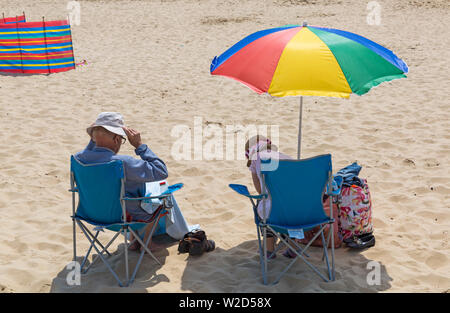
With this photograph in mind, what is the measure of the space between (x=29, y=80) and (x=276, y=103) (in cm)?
484

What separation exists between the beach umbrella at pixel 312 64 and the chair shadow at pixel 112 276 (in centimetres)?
152

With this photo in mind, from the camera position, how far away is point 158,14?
17062mm

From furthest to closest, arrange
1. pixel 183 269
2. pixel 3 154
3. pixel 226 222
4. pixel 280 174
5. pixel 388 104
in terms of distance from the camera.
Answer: pixel 388 104 < pixel 3 154 < pixel 226 222 < pixel 183 269 < pixel 280 174

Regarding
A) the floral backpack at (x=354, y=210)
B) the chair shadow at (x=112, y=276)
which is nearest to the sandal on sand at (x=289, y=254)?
the floral backpack at (x=354, y=210)

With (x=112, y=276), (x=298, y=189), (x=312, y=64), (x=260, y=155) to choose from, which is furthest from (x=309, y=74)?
(x=112, y=276)

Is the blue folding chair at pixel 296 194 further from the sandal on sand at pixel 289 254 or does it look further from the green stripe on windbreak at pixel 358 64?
the green stripe on windbreak at pixel 358 64

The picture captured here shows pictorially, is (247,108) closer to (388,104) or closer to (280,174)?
(388,104)

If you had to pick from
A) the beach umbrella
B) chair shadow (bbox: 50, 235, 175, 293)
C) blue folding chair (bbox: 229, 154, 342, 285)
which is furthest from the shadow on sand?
the beach umbrella

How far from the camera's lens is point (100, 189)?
345 cm

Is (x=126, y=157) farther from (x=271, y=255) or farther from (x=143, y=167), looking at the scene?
(x=271, y=255)

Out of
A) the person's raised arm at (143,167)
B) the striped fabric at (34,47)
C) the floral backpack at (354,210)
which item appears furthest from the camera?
the striped fabric at (34,47)

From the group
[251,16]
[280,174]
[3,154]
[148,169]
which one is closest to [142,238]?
[148,169]

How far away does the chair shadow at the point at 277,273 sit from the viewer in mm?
3496

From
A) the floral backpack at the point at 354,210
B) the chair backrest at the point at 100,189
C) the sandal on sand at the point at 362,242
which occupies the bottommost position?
the sandal on sand at the point at 362,242
